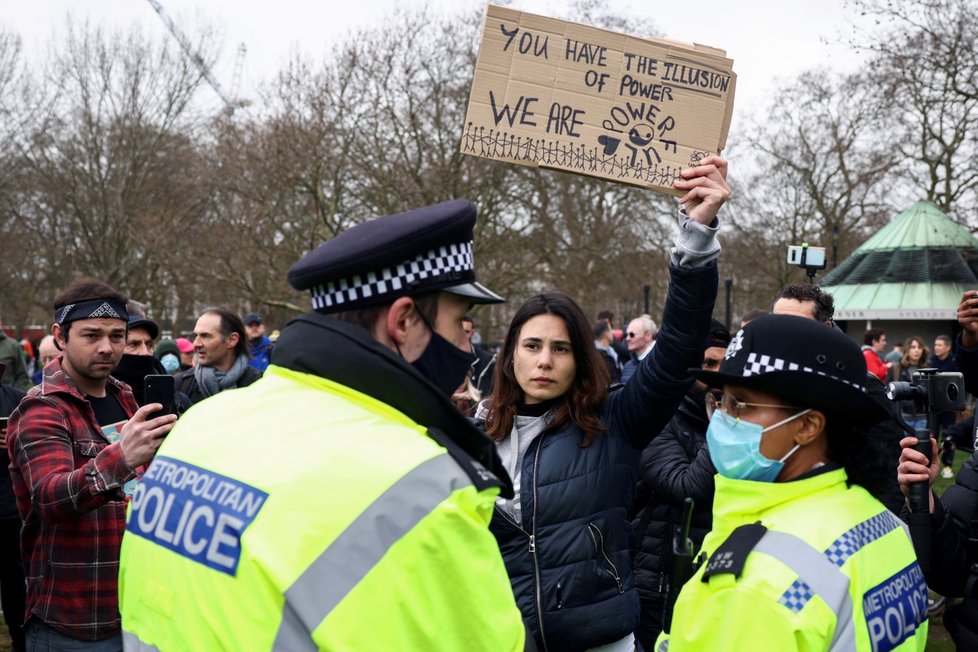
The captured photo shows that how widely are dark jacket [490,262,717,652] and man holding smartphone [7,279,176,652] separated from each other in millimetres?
1256

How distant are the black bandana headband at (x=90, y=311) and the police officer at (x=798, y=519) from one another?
2529mm

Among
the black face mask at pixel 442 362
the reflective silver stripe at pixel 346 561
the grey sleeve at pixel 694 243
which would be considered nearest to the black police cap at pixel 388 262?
the black face mask at pixel 442 362

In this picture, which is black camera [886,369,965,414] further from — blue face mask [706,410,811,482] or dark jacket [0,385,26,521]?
dark jacket [0,385,26,521]

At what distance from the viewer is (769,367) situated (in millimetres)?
2303

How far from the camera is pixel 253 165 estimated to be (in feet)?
74.7

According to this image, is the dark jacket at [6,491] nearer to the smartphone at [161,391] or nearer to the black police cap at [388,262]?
the smartphone at [161,391]

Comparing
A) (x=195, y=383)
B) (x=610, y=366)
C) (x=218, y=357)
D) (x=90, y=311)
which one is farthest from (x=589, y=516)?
(x=195, y=383)

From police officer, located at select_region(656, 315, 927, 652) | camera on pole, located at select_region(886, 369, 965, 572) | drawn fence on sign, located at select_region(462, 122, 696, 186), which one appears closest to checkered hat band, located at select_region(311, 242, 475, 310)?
police officer, located at select_region(656, 315, 927, 652)

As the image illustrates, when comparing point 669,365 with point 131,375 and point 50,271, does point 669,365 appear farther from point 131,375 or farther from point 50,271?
point 50,271

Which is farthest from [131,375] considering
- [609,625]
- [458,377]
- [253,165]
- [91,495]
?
[253,165]

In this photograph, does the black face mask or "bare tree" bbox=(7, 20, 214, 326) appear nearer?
the black face mask

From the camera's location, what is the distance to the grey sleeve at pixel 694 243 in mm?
2963

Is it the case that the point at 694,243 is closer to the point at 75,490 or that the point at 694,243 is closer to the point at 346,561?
the point at 346,561

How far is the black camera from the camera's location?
3.37 meters
